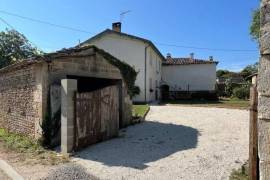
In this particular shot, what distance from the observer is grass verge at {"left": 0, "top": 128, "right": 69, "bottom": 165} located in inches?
313

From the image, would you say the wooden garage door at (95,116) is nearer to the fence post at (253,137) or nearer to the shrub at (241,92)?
the fence post at (253,137)

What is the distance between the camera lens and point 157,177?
6.33 meters

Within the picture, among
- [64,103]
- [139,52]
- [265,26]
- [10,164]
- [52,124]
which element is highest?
[139,52]

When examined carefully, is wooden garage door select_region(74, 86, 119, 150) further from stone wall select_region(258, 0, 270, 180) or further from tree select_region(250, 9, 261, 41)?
tree select_region(250, 9, 261, 41)

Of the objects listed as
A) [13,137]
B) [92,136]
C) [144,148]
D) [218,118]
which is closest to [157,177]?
[144,148]

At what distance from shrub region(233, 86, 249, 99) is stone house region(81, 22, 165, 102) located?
11649 millimetres

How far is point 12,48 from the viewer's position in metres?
→ 43.5

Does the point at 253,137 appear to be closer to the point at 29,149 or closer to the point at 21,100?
the point at 29,149

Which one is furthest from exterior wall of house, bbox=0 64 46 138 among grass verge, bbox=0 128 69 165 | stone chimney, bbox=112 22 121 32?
stone chimney, bbox=112 22 121 32

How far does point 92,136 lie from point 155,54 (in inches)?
935

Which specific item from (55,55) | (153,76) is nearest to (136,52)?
(153,76)

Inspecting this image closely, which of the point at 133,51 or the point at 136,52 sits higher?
the point at 133,51

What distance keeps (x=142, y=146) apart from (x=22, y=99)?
17.0 ft

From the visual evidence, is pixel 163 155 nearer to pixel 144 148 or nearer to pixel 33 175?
pixel 144 148
